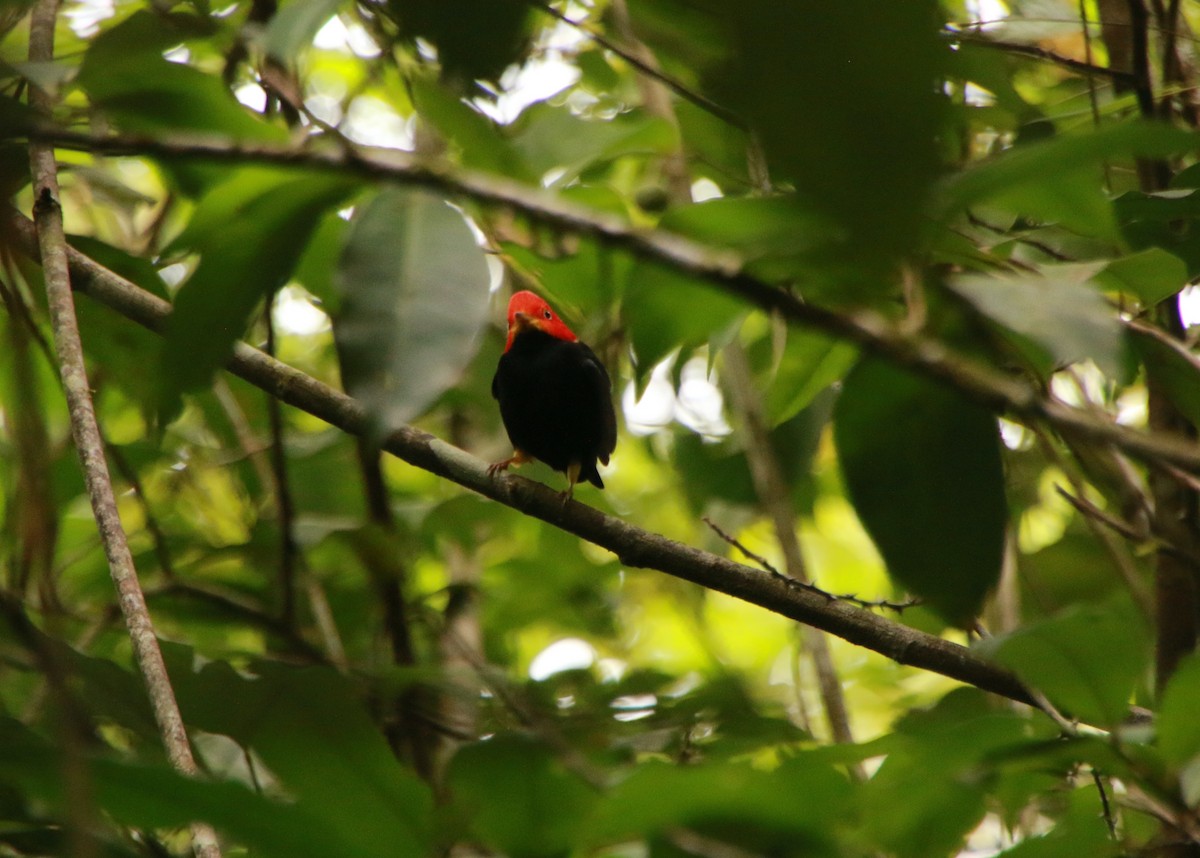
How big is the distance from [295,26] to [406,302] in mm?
418

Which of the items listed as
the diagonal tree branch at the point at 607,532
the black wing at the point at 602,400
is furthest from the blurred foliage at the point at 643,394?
the black wing at the point at 602,400

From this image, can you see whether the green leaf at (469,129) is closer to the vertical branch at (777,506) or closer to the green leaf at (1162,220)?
the green leaf at (1162,220)

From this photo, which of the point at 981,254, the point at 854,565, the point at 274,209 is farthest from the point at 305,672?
the point at 854,565

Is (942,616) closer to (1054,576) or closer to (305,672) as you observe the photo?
(305,672)

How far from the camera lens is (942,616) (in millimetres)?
831

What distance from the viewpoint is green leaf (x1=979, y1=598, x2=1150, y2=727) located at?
1.21 metres

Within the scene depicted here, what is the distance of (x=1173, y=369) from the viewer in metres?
1.27

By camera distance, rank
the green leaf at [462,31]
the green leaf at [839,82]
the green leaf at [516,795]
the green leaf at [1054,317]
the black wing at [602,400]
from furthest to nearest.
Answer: the black wing at [602,400] → the green leaf at [516,795] → the green leaf at [1054,317] → the green leaf at [462,31] → the green leaf at [839,82]

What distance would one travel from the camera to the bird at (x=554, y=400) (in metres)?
3.70

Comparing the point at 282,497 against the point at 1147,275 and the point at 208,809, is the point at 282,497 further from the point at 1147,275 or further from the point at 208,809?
the point at 1147,275

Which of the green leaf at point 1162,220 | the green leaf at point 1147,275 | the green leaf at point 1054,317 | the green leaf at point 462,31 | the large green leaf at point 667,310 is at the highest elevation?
the green leaf at point 462,31

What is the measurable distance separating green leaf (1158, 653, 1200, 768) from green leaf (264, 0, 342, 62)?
1188 mm

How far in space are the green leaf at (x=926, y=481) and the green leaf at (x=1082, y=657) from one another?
380 mm

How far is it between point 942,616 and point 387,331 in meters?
0.48
